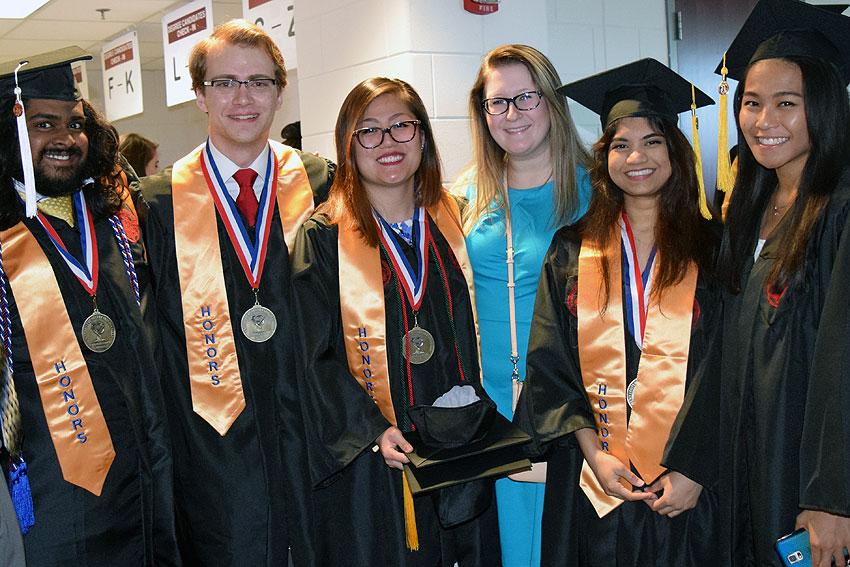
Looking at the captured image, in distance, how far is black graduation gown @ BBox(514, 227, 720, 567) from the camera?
2.26 m

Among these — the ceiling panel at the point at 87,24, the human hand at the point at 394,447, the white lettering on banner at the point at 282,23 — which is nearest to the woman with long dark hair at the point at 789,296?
the human hand at the point at 394,447

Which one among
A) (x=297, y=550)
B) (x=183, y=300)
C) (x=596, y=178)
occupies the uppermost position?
(x=596, y=178)

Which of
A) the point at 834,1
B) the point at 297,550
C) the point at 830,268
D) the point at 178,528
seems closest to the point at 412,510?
the point at 297,550

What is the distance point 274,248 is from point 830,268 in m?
1.53

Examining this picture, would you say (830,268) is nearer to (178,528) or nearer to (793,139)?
(793,139)

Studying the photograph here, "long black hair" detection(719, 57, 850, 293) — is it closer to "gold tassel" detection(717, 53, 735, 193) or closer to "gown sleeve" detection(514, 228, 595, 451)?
"gold tassel" detection(717, 53, 735, 193)

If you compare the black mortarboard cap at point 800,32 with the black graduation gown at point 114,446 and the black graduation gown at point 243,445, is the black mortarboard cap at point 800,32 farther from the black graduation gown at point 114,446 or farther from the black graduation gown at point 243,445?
the black graduation gown at point 114,446

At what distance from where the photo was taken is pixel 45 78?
2.43m

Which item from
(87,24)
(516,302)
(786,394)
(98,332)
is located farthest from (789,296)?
(87,24)

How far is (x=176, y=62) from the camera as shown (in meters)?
7.34

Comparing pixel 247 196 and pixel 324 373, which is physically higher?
pixel 247 196

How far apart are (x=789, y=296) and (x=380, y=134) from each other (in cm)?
121

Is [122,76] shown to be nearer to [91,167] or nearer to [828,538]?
[91,167]

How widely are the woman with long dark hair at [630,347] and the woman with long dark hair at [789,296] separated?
101 millimetres
